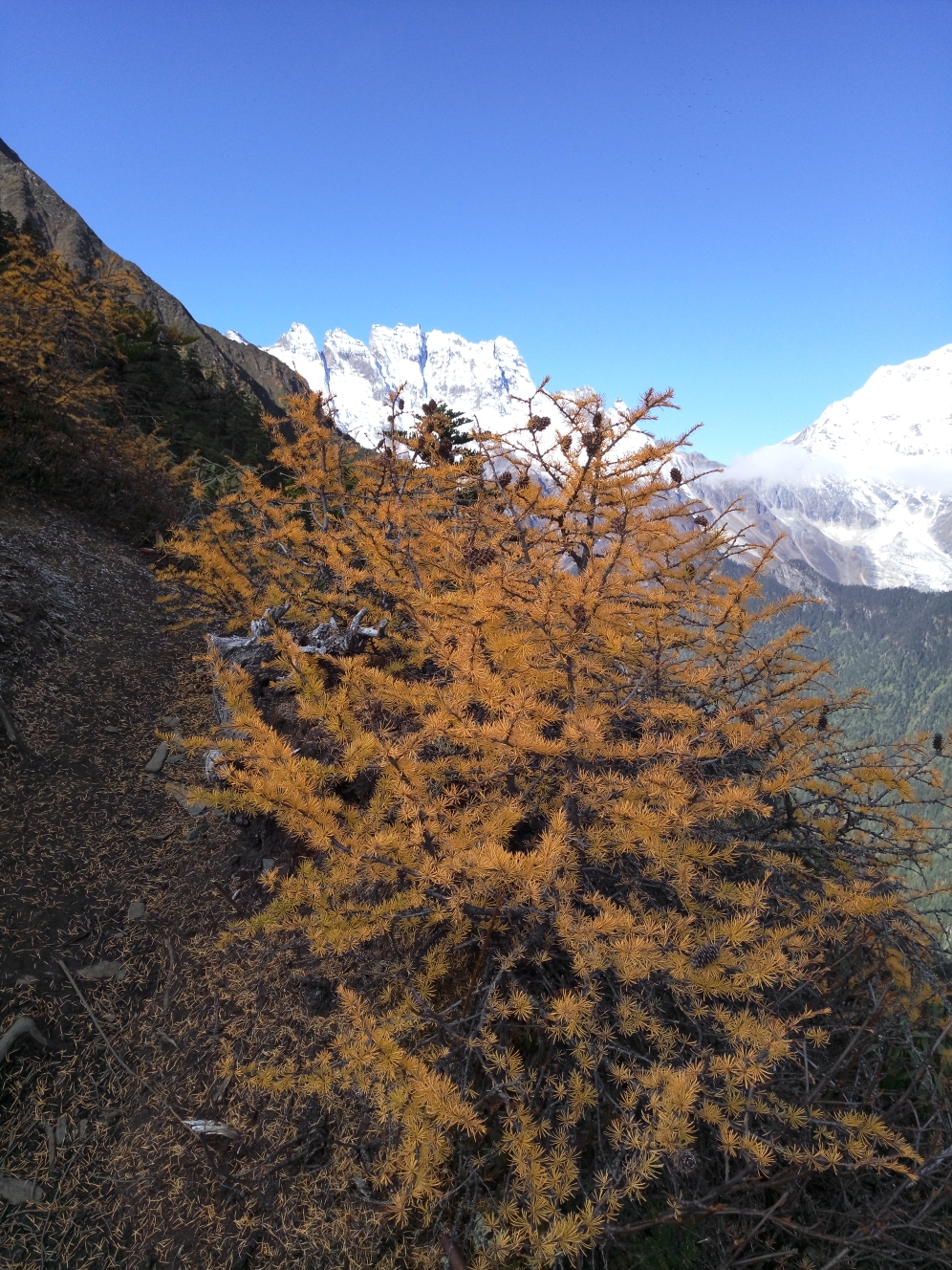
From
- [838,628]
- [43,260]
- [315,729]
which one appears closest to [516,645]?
[315,729]

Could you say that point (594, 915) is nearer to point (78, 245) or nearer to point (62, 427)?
point (62, 427)

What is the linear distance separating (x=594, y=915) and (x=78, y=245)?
2212cm

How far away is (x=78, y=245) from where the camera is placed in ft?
53.1

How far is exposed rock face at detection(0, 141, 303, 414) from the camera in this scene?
15680 millimetres

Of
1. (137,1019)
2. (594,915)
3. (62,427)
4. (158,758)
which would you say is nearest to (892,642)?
(62,427)

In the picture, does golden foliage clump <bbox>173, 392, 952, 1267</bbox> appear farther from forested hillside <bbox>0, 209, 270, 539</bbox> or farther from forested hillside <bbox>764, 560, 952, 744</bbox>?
forested hillside <bbox>764, 560, 952, 744</bbox>

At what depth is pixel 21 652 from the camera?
4.34 meters

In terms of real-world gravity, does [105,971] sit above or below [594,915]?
below

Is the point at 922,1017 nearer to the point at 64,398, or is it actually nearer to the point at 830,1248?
the point at 830,1248

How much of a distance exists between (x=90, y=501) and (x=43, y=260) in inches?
171

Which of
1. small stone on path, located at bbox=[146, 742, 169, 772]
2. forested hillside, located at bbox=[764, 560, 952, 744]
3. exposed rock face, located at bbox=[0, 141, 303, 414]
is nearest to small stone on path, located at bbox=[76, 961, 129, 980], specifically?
small stone on path, located at bbox=[146, 742, 169, 772]

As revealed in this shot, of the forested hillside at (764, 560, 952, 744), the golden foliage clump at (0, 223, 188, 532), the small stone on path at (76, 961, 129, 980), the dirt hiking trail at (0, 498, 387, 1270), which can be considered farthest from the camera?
the forested hillside at (764, 560, 952, 744)

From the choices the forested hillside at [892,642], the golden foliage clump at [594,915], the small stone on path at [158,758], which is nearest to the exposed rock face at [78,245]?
the small stone on path at [158,758]

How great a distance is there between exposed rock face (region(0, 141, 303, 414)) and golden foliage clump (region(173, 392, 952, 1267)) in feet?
51.5
